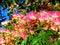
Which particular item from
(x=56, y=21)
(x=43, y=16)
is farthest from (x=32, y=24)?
(x=56, y=21)

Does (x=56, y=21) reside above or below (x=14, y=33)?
above

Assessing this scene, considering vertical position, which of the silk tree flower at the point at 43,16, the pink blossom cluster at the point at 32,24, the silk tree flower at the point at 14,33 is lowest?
the silk tree flower at the point at 14,33

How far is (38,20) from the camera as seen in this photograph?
334 centimetres

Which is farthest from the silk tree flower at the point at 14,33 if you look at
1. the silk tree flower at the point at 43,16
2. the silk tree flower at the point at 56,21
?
the silk tree flower at the point at 56,21

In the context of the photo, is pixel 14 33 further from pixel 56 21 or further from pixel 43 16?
pixel 56 21

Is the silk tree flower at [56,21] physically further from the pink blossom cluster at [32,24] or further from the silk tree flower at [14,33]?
the silk tree flower at [14,33]

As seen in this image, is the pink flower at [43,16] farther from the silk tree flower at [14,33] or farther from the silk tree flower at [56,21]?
the silk tree flower at [14,33]

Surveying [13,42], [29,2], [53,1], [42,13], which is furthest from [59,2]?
[13,42]

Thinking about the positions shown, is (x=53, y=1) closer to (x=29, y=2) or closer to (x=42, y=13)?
(x=29, y=2)

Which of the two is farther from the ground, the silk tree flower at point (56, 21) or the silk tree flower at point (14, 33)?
the silk tree flower at point (56, 21)

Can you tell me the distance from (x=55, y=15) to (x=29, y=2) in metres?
2.00

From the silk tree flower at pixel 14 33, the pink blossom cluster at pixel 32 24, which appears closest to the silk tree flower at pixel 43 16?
the pink blossom cluster at pixel 32 24

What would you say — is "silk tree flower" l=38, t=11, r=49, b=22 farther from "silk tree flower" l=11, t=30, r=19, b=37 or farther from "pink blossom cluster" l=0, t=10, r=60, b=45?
"silk tree flower" l=11, t=30, r=19, b=37

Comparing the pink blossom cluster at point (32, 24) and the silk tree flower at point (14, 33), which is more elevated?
the pink blossom cluster at point (32, 24)
